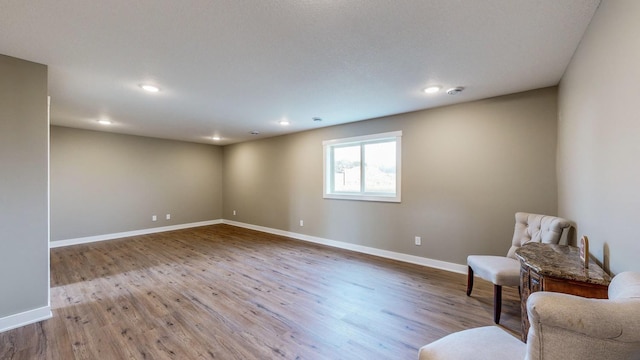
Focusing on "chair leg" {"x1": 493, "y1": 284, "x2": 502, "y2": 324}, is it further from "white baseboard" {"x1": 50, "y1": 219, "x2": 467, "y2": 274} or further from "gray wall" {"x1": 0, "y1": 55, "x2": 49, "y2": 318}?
"gray wall" {"x1": 0, "y1": 55, "x2": 49, "y2": 318}

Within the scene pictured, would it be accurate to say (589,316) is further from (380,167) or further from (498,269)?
(380,167)

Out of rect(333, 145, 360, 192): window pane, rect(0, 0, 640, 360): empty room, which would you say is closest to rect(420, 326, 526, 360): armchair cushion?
rect(0, 0, 640, 360): empty room

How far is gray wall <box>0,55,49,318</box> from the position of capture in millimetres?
2203

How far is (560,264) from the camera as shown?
164cm

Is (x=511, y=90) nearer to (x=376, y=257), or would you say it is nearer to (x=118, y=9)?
(x=376, y=257)

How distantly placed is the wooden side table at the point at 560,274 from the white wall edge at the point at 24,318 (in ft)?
12.7

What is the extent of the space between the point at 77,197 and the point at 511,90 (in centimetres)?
758

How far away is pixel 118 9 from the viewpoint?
1.62 m

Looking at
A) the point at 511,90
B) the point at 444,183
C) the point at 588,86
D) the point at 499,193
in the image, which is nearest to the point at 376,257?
the point at 444,183

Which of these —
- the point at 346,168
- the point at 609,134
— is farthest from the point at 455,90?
the point at 346,168

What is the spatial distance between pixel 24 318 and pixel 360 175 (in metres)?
4.38

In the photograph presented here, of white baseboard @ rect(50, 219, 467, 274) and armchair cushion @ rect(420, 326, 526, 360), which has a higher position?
armchair cushion @ rect(420, 326, 526, 360)

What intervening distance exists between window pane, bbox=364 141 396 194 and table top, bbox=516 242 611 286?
2386 millimetres

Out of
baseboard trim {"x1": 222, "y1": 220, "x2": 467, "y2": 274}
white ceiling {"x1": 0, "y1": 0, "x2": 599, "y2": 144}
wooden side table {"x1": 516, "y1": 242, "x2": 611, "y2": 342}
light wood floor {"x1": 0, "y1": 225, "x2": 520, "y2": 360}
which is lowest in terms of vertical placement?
light wood floor {"x1": 0, "y1": 225, "x2": 520, "y2": 360}
